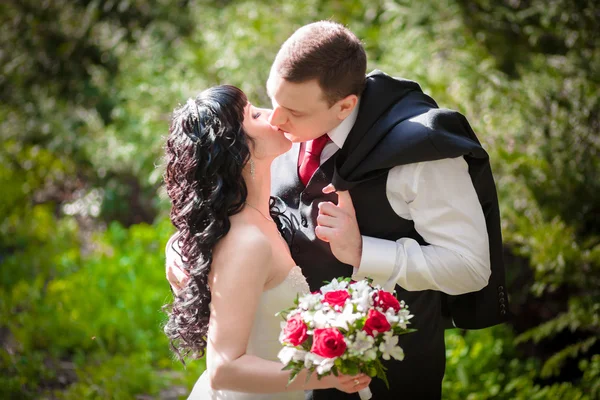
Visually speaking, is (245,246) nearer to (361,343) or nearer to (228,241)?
(228,241)

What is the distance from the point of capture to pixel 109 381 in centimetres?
430

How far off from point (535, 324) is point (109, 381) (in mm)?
2970

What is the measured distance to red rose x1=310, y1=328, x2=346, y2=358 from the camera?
181cm

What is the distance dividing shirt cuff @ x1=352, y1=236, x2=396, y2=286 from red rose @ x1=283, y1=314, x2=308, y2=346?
0.40m

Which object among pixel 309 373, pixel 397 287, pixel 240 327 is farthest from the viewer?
pixel 397 287

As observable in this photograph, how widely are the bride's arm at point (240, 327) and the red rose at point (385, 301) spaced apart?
0.88 feet

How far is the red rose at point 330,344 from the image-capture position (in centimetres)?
181

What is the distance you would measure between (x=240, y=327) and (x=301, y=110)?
2.39 feet

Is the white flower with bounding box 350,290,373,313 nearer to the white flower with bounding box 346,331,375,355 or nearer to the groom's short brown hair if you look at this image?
the white flower with bounding box 346,331,375,355

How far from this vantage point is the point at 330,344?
1.81 meters

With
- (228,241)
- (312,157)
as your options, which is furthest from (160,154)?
(228,241)

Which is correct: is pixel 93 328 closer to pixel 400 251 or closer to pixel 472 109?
pixel 472 109

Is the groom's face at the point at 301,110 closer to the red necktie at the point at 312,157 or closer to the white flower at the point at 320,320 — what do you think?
the red necktie at the point at 312,157

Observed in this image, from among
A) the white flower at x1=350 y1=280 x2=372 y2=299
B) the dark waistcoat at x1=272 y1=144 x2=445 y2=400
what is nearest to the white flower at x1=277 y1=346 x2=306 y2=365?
the white flower at x1=350 y1=280 x2=372 y2=299
